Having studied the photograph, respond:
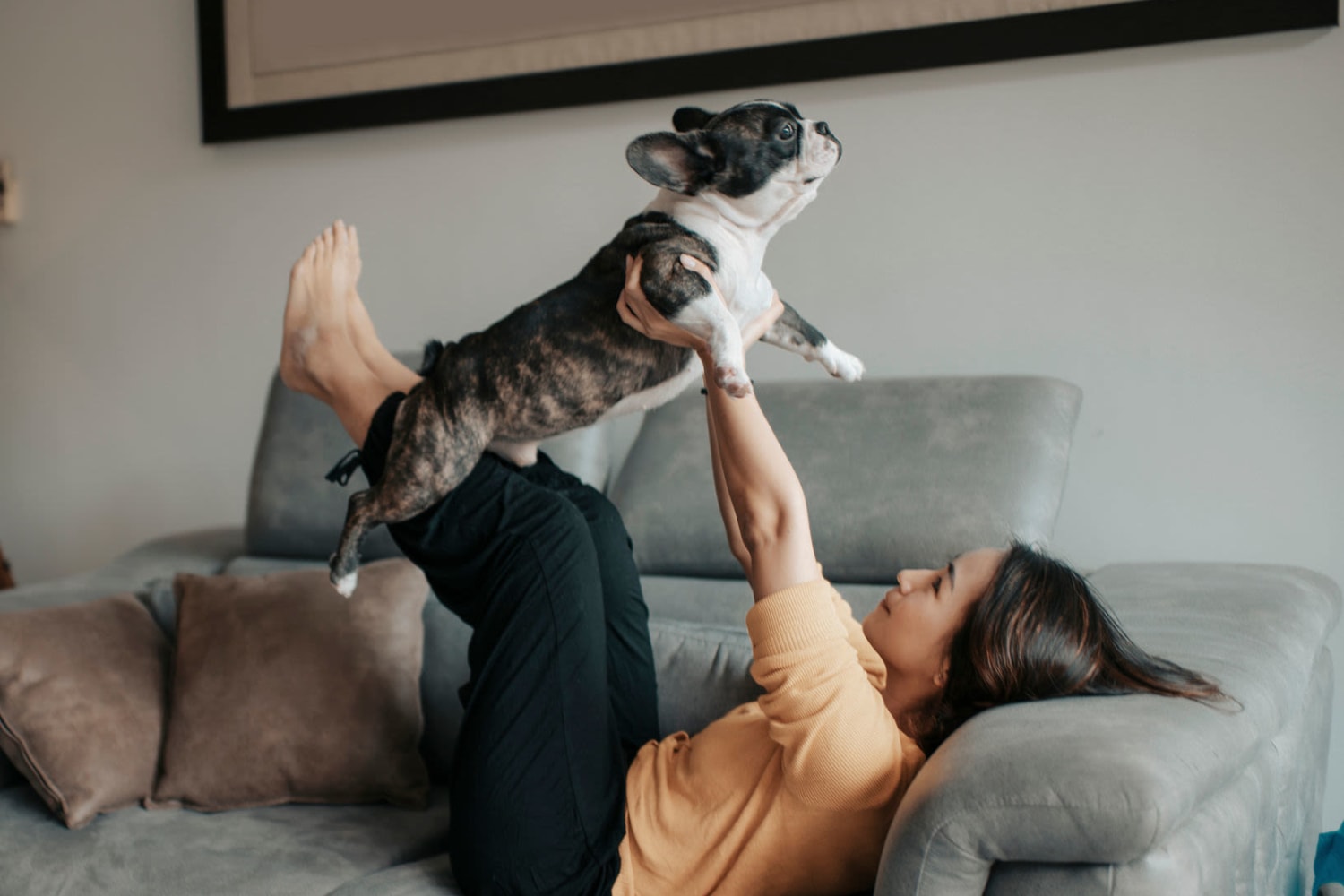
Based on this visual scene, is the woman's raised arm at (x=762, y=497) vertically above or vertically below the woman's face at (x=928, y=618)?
above

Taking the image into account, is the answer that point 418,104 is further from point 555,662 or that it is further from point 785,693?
point 785,693

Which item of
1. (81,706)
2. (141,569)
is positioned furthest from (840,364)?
(141,569)

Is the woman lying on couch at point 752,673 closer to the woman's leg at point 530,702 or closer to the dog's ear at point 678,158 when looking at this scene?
the woman's leg at point 530,702

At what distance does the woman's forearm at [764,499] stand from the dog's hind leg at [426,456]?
1.39ft

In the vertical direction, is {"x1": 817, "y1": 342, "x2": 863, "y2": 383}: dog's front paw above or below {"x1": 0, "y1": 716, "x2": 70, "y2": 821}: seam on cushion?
above

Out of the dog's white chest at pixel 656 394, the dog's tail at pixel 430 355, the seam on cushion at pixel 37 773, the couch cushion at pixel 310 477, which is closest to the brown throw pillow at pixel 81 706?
the seam on cushion at pixel 37 773

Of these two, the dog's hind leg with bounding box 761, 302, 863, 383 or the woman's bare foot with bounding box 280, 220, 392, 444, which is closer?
the dog's hind leg with bounding box 761, 302, 863, 383

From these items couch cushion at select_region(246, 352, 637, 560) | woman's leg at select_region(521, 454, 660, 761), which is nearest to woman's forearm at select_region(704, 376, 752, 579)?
woman's leg at select_region(521, 454, 660, 761)

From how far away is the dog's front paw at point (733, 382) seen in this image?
4.19ft

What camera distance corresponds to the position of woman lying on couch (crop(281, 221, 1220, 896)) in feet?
4.18

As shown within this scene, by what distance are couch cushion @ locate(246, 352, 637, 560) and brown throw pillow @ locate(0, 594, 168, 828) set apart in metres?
0.50

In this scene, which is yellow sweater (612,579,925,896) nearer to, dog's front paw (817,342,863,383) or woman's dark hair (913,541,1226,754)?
woman's dark hair (913,541,1226,754)

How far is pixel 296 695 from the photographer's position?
79.0 inches

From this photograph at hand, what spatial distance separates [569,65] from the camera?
286 cm
